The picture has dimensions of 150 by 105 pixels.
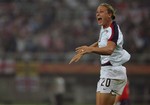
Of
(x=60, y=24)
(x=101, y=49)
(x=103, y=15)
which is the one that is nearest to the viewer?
(x=101, y=49)

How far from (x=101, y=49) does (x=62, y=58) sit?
11.7 m

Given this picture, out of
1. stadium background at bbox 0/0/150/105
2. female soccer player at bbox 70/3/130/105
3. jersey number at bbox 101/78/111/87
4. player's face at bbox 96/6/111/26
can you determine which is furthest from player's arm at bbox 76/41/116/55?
stadium background at bbox 0/0/150/105

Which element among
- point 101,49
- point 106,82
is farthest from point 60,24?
point 101,49

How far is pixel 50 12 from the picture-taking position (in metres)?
23.5

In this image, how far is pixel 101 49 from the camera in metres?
9.77

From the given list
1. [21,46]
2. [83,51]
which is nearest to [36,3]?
[21,46]

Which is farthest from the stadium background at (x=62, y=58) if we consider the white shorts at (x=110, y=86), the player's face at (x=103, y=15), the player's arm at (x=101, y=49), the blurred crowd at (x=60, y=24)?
the player's arm at (x=101, y=49)

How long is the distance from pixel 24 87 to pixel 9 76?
65 cm

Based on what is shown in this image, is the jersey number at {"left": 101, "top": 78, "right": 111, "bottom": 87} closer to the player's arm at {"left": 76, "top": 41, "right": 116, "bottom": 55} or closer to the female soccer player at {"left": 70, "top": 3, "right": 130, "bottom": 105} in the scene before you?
the female soccer player at {"left": 70, "top": 3, "right": 130, "bottom": 105}

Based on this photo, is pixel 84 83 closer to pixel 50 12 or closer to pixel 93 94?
pixel 93 94

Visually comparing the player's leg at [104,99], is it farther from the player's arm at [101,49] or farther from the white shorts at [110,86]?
the player's arm at [101,49]

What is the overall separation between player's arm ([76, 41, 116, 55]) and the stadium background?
422 inches

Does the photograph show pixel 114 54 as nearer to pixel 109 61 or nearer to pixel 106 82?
pixel 109 61

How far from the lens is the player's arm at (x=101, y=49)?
9.62 meters
